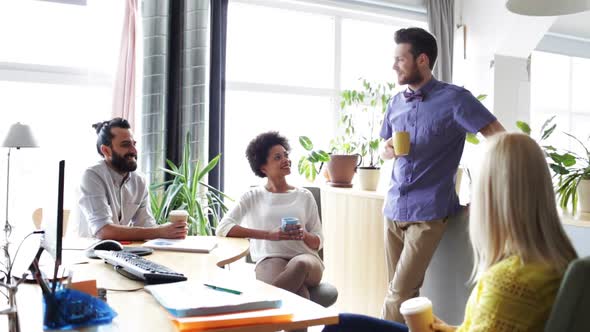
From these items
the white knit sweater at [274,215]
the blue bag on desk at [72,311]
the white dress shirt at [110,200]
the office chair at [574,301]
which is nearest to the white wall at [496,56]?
the white knit sweater at [274,215]

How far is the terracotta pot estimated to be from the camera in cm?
343

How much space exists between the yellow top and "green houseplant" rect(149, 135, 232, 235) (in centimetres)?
271

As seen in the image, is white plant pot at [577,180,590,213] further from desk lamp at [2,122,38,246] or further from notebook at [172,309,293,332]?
desk lamp at [2,122,38,246]

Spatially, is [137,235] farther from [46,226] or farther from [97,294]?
[97,294]

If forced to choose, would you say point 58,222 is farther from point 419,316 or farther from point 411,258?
point 411,258

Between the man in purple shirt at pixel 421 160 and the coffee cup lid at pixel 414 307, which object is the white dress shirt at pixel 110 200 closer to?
the man in purple shirt at pixel 421 160

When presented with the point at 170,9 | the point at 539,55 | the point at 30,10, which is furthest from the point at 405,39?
the point at 539,55

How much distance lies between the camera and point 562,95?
701 centimetres

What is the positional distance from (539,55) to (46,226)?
6.57m

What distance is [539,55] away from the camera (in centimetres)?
677

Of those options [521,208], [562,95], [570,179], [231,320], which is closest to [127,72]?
[570,179]

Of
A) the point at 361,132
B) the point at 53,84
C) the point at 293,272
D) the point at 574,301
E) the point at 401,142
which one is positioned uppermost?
the point at 53,84

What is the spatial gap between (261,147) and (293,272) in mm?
675

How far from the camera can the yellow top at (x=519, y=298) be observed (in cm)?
106
